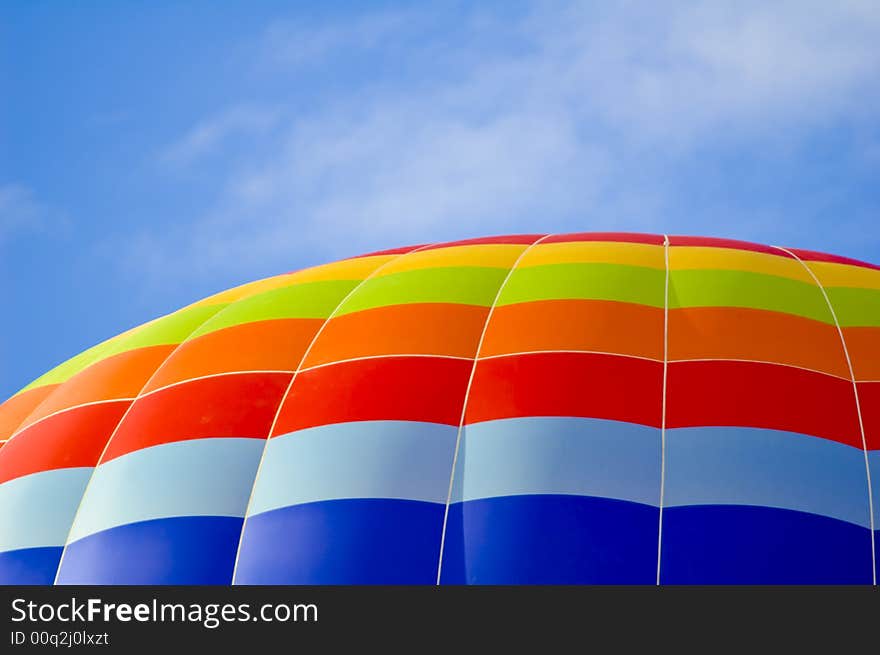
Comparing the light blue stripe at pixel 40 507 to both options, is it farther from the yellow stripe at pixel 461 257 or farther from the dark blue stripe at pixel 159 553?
the yellow stripe at pixel 461 257

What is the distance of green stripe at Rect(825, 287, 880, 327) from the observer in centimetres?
1142

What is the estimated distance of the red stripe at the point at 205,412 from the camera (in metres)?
10.7

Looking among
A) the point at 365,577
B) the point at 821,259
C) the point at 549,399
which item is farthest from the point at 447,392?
the point at 821,259

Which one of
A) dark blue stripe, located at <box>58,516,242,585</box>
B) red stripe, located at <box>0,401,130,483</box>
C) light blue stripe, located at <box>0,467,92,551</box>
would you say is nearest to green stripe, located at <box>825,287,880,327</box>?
dark blue stripe, located at <box>58,516,242,585</box>

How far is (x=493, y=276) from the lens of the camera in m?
12.1

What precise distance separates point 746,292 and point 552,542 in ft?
10.3

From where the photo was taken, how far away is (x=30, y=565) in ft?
34.6

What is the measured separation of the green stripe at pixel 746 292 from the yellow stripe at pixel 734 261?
118 mm

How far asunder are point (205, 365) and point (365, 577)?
2.71 m

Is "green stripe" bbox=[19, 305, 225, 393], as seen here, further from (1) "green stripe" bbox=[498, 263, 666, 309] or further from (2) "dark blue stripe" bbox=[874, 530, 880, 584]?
(2) "dark blue stripe" bbox=[874, 530, 880, 584]

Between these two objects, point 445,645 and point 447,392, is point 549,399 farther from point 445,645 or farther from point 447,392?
point 445,645

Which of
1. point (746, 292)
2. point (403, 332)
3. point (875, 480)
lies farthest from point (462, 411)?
point (875, 480)

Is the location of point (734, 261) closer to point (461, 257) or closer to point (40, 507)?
point (461, 257)

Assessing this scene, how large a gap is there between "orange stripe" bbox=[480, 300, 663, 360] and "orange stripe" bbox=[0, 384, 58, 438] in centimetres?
441
